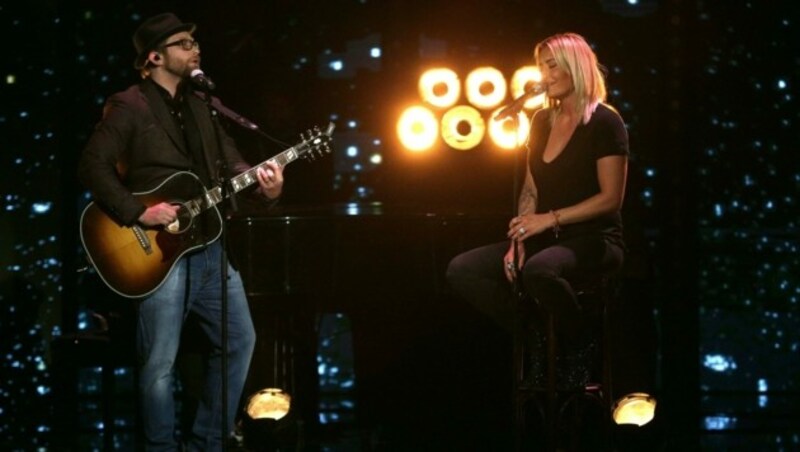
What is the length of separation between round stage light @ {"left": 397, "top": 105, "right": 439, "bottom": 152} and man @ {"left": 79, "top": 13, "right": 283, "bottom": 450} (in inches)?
144

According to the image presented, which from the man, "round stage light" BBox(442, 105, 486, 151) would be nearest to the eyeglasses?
the man

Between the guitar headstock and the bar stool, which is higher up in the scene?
the guitar headstock

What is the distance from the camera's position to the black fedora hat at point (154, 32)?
5078 mm

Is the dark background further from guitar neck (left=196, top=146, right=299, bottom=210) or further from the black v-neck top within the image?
guitar neck (left=196, top=146, right=299, bottom=210)

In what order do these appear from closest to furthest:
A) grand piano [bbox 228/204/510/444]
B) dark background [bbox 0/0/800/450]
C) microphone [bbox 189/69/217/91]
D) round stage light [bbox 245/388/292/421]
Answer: microphone [bbox 189/69/217/91] < round stage light [bbox 245/388/292/421] < grand piano [bbox 228/204/510/444] < dark background [bbox 0/0/800/450]

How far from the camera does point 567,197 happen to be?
5211 millimetres

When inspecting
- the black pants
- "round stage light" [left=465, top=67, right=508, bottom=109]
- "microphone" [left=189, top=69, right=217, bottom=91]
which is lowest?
the black pants

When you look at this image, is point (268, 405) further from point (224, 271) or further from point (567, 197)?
point (567, 197)

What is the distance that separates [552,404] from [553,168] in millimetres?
1006

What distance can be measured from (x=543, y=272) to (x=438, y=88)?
4060mm

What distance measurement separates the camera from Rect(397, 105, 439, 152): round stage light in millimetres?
8797

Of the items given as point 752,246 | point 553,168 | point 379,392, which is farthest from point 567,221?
point 752,246

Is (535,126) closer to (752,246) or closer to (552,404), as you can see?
(552,404)

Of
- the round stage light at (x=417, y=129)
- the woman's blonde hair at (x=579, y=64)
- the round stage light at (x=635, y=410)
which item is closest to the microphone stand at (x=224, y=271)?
the woman's blonde hair at (x=579, y=64)
